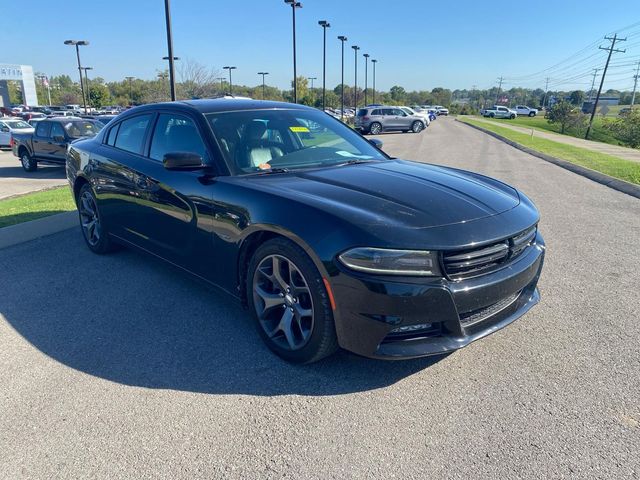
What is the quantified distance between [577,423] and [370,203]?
1.64m

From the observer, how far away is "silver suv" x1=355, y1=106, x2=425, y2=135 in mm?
32250

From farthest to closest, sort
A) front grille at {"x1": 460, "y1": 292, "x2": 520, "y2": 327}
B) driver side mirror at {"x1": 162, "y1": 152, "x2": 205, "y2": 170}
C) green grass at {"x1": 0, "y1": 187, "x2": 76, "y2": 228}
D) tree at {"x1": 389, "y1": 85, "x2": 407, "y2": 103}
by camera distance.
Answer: tree at {"x1": 389, "y1": 85, "x2": 407, "y2": 103}, green grass at {"x1": 0, "y1": 187, "x2": 76, "y2": 228}, driver side mirror at {"x1": 162, "y1": 152, "x2": 205, "y2": 170}, front grille at {"x1": 460, "y1": 292, "x2": 520, "y2": 327}

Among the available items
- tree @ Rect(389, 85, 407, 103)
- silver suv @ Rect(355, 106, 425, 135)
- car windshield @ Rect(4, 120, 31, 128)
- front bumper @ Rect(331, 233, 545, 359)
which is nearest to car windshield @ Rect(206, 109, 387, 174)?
front bumper @ Rect(331, 233, 545, 359)

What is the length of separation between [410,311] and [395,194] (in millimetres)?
861

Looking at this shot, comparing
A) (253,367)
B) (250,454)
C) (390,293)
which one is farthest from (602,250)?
(250,454)

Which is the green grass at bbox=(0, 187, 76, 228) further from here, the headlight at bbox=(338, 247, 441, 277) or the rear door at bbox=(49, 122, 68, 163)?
the headlight at bbox=(338, 247, 441, 277)

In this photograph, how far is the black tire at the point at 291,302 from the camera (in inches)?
107

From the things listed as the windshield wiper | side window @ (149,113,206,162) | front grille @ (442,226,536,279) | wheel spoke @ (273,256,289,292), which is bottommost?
wheel spoke @ (273,256,289,292)

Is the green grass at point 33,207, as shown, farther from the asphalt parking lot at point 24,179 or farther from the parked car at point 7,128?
the parked car at point 7,128

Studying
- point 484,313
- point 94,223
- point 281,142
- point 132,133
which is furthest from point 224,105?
point 484,313

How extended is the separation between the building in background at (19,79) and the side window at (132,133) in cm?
8428

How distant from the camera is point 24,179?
13312 mm

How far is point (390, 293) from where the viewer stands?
2502mm

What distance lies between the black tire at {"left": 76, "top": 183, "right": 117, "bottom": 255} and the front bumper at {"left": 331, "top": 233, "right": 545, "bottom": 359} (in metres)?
3.48
